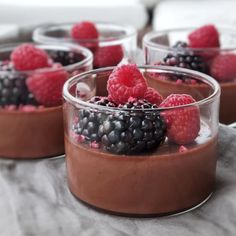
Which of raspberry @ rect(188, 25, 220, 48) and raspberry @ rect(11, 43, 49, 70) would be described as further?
raspberry @ rect(188, 25, 220, 48)

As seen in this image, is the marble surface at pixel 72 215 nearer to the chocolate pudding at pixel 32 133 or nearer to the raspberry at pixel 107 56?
the chocolate pudding at pixel 32 133

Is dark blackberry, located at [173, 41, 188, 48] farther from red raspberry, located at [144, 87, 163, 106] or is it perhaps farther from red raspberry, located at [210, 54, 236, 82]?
red raspberry, located at [144, 87, 163, 106]

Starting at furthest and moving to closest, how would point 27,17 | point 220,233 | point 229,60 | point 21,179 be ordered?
1. point 27,17
2. point 229,60
3. point 21,179
4. point 220,233

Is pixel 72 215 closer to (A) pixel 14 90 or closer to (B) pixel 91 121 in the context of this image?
(B) pixel 91 121

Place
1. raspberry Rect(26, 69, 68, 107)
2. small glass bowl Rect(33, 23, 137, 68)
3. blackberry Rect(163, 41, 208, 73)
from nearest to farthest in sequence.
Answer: raspberry Rect(26, 69, 68, 107) → blackberry Rect(163, 41, 208, 73) → small glass bowl Rect(33, 23, 137, 68)

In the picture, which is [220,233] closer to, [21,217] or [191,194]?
[191,194]

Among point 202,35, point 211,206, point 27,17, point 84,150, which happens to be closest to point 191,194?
point 211,206

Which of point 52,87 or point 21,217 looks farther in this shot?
point 52,87

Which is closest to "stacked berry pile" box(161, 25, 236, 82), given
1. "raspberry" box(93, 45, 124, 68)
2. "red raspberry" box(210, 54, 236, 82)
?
"red raspberry" box(210, 54, 236, 82)
